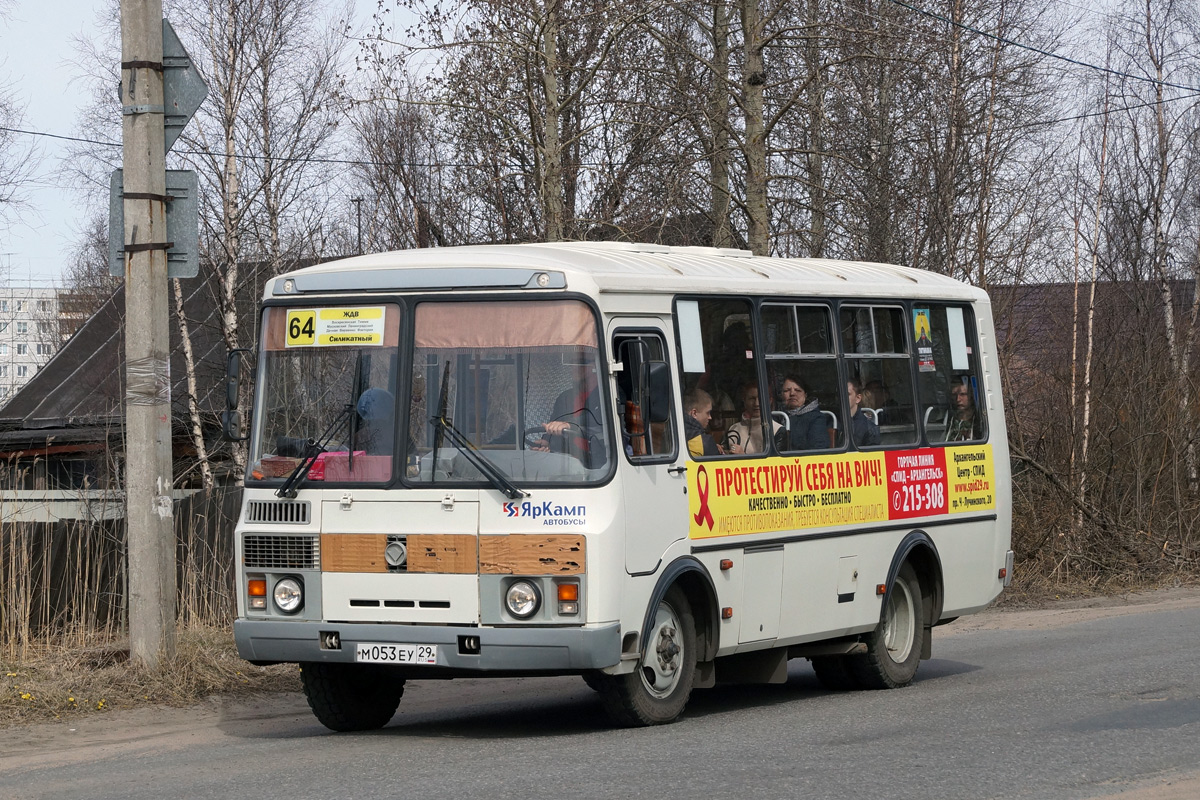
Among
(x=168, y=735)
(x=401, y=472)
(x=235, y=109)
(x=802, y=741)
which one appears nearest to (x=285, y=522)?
(x=401, y=472)

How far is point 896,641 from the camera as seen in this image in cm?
1201

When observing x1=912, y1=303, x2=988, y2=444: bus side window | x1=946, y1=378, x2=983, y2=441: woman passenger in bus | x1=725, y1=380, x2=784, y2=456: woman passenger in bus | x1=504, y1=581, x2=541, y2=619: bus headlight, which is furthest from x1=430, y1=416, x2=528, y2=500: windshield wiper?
x1=946, y1=378, x2=983, y2=441: woman passenger in bus

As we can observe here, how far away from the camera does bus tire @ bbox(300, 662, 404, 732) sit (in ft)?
31.7

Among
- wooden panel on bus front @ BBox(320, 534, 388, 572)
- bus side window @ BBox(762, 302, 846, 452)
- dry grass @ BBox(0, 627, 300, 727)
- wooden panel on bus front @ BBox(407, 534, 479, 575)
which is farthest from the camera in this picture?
bus side window @ BBox(762, 302, 846, 452)

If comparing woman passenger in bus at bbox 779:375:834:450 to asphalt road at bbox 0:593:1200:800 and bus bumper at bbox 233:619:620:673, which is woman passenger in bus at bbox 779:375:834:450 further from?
bus bumper at bbox 233:619:620:673

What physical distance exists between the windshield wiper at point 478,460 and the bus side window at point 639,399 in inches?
27.4

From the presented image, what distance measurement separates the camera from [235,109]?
26.9 meters

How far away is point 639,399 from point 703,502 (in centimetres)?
95

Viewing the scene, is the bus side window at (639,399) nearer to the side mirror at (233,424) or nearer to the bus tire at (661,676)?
the bus tire at (661,676)

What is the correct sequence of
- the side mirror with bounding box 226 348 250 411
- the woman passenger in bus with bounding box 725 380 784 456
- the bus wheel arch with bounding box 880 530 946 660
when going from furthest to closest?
1. the bus wheel arch with bounding box 880 530 946 660
2. the woman passenger in bus with bounding box 725 380 784 456
3. the side mirror with bounding box 226 348 250 411

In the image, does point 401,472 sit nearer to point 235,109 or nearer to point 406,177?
point 406,177

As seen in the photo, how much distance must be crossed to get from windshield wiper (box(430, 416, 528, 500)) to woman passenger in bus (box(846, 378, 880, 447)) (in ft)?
11.1

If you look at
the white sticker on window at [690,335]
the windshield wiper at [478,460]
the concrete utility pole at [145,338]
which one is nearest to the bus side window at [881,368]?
the white sticker on window at [690,335]

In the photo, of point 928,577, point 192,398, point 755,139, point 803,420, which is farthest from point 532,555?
point 192,398
